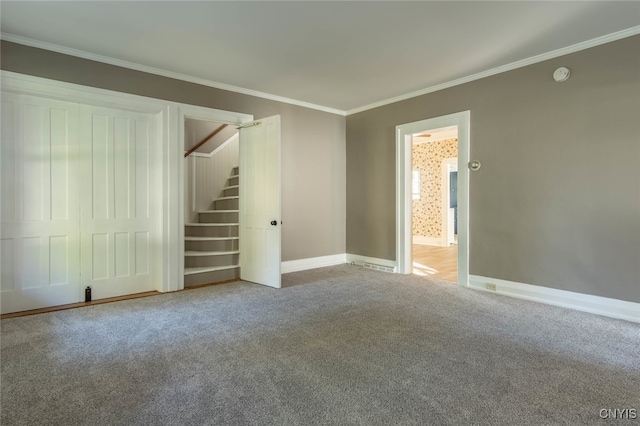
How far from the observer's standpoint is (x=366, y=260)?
221 inches

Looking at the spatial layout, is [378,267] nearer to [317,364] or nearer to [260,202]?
[260,202]

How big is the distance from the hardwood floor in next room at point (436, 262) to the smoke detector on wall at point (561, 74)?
2.69 meters

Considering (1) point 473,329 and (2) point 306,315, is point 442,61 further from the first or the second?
(2) point 306,315

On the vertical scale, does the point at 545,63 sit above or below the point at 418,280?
above

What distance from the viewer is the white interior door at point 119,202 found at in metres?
3.60

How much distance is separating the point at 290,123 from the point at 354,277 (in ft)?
8.38

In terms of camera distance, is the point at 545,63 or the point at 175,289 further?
the point at 175,289

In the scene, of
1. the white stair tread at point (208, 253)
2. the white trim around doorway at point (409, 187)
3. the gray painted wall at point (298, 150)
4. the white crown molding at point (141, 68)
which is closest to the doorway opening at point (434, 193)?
the white trim around doorway at point (409, 187)

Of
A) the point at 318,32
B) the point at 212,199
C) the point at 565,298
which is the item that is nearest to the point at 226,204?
the point at 212,199

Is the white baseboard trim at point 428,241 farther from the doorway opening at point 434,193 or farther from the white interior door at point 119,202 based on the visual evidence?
the white interior door at point 119,202

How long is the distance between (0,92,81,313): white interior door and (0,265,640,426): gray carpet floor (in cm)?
40

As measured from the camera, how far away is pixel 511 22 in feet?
9.47

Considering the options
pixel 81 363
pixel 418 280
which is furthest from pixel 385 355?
pixel 418 280

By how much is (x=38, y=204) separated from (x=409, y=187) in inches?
179
